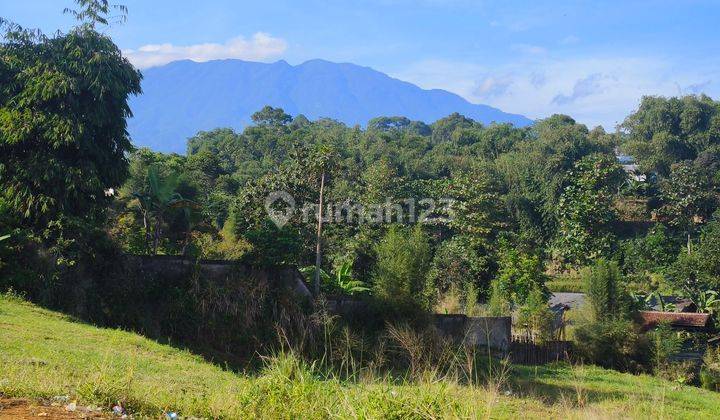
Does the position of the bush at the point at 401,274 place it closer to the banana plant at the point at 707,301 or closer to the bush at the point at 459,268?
the bush at the point at 459,268

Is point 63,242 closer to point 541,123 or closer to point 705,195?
point 705,195

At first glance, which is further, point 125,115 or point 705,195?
point 705,195

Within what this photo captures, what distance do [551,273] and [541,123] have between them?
3159cm

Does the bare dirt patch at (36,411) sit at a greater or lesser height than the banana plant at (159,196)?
lesser

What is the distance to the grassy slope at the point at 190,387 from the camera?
17.8ft

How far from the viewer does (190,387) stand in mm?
8234

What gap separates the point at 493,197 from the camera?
34156 millimetres

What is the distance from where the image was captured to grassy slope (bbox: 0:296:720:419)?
542 centimetres

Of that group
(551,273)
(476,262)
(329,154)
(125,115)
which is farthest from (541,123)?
(125,115)

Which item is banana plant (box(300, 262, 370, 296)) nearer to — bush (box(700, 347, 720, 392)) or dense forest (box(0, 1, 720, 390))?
dense forest (box(0, 1, 720, 390))

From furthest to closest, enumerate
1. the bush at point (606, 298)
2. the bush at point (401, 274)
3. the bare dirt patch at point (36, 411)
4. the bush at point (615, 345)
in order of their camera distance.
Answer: the bush at point (606, 298) → the bush at point (615, 345) → the bush at point (401, 274) → the bare dirt patch at point (36, 411)

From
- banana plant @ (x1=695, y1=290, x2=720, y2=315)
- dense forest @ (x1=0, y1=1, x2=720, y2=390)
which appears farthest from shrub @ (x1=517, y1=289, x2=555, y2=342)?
banana plant @ (x1=695, y1=290, x2=720, y2=315)

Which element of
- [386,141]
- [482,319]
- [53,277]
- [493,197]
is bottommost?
[482,319]

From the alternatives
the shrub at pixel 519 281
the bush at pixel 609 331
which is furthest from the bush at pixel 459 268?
the bush at pixel 609 331
